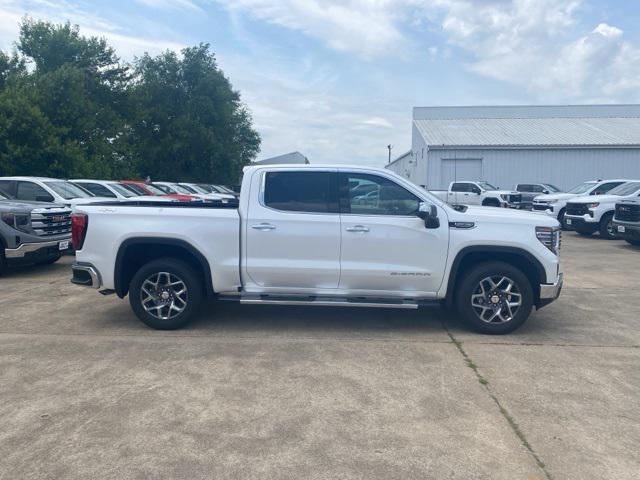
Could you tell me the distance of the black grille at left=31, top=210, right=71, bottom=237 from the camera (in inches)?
368

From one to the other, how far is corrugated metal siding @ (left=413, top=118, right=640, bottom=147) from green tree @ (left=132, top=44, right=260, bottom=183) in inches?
552

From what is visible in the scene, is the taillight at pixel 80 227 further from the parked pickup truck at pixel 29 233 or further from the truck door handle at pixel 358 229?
the parked pickup truck at pixel 29 233

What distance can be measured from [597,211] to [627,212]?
233 centimetres

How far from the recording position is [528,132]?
1416 inches

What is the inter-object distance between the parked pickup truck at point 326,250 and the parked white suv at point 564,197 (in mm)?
12565

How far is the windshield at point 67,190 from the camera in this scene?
465 inches

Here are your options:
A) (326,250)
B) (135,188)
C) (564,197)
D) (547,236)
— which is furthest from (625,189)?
(135,188)

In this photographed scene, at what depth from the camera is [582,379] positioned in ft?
15.4

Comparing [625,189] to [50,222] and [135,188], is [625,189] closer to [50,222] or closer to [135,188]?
[135,188]

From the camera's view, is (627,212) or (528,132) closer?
(627,212)

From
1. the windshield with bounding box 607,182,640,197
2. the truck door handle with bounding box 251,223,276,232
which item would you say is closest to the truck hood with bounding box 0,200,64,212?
the truck door handle with bounding box 251,223,276,232

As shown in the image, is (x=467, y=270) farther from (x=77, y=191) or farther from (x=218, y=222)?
(x=77, y=191)

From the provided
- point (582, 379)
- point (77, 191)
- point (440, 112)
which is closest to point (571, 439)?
point (582, 379)

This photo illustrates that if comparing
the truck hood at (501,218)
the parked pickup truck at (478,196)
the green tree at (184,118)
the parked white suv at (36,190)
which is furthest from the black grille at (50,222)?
the green tree at (184,118)
